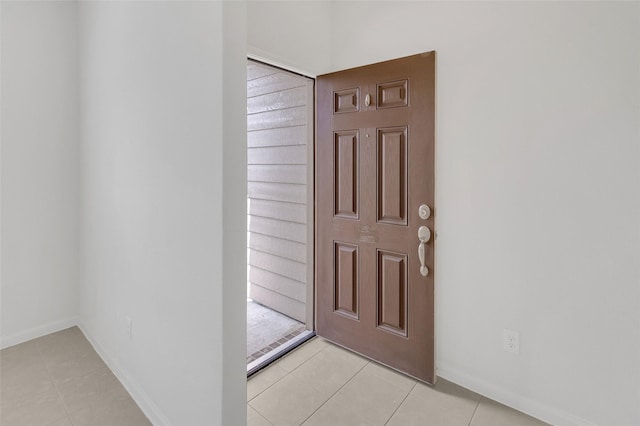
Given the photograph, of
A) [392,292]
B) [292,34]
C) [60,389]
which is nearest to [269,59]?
[292,34]

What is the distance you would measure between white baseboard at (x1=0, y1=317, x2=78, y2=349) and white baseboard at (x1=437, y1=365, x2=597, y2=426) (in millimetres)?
2862

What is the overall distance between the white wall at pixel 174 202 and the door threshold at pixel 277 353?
648mm

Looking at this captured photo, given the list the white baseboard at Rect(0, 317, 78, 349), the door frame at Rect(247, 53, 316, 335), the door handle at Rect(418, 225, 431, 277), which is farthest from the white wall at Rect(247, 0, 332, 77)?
the white baseboard at Rect(0, 317, 78, 349)

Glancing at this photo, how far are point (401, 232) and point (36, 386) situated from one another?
2.36m

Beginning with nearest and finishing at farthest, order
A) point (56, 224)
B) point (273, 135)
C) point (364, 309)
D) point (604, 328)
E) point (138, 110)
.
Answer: point (604, 328), point (138, 110), point (364, 309), point (56, 224), point (273, 135)

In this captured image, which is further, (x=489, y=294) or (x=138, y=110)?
(x=489, y=294)

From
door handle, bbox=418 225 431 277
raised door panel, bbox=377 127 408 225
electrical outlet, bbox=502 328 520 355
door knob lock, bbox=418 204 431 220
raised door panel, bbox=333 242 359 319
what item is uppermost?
raised door panel, bbox=377 127 408 225

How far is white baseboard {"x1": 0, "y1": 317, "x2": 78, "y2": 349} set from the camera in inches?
95.0

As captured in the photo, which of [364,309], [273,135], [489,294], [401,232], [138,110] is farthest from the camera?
[273,135]

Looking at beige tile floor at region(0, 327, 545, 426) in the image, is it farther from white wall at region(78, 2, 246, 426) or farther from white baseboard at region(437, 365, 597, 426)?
white wall at region(78, 2, 246, 426)

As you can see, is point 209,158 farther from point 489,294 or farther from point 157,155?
point 489,294

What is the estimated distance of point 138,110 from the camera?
66.4 inches

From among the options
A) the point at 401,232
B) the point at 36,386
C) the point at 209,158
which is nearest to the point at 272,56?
the point at 209,158

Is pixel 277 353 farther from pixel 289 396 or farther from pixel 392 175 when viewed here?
pixel 392 175
